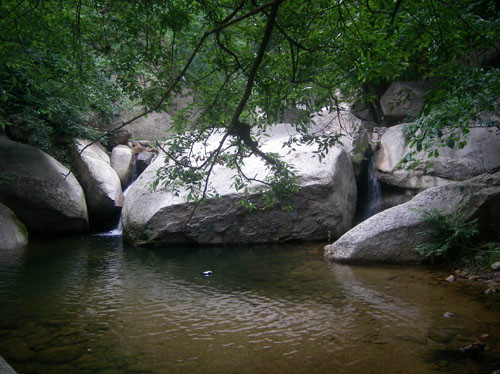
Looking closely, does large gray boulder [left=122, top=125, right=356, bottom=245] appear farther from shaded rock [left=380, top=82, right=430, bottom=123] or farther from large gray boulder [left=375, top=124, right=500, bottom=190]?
shaded rock [left=380, top=82, right=430, bottom=123]

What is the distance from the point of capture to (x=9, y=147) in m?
10.6

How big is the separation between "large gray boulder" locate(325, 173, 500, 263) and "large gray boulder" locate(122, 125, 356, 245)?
2.12m

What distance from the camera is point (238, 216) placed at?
30.9ft

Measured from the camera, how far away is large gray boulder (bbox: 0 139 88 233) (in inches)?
398

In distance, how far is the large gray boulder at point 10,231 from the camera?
8.76m

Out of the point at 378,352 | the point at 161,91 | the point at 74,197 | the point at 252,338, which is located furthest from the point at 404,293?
the point at 74,197

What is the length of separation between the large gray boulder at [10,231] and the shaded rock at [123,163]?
4489 millimetres

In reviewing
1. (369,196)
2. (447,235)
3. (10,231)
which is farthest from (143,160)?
(447,235)

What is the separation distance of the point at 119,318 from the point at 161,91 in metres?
2.67

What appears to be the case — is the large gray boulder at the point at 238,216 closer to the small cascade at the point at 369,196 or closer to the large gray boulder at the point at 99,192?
the small cascade at the point at 369,196

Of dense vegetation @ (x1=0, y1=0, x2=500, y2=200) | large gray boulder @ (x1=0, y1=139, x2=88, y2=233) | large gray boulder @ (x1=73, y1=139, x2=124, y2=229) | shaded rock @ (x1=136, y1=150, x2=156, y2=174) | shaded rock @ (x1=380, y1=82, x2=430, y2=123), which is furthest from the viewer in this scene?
shaded rock @ (x1=136, y1=150, x2=156, y2=174)

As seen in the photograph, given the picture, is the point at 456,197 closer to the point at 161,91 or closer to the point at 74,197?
the point at 161,91

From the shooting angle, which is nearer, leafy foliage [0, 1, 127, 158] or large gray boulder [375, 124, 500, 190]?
leafy foliage [0, 1, 127, 158]

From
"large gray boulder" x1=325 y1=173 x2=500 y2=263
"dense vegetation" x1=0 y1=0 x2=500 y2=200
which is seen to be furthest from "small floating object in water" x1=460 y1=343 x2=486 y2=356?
"large gray boulder" x1=325 y1=173 x2=500 y2=263
